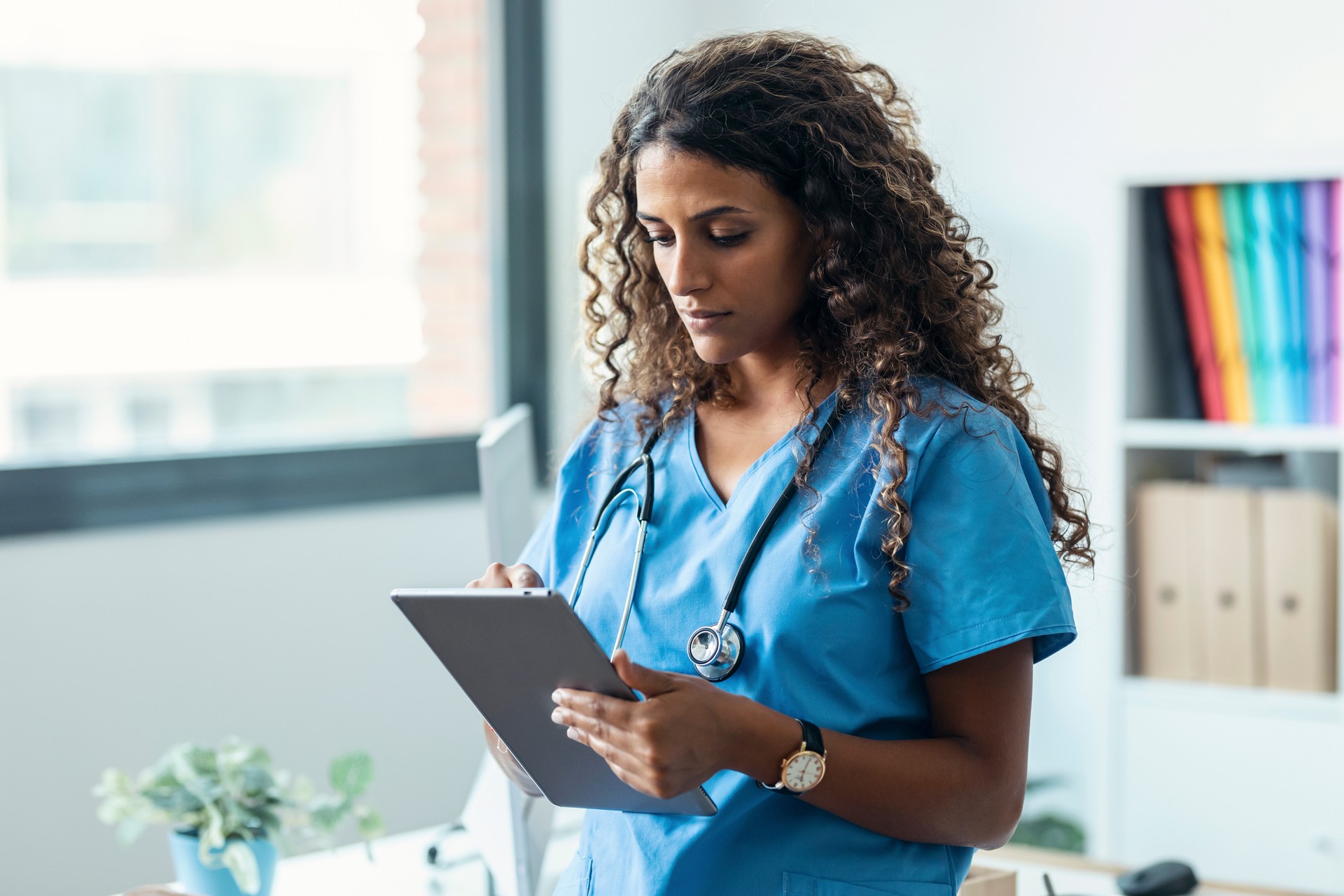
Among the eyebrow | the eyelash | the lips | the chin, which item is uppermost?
the eyebrow

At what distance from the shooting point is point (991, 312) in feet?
3.98

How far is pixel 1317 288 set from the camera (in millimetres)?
2168

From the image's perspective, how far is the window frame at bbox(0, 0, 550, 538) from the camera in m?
2.33

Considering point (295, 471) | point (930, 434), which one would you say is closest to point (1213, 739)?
point (930, 434)

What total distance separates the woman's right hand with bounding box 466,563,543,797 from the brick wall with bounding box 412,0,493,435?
1652mm

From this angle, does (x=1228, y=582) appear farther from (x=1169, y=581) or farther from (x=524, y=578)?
(x=524, y=578)

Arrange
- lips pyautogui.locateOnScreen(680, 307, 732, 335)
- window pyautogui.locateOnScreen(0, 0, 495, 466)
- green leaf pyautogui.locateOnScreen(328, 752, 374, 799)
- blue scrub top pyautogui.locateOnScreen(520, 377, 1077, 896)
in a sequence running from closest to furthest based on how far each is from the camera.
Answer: blue scrub top pyautogui.locateOnScreen(520, 377, 1077, 896), lips pyautogui.locateOnScreen(680, 307, 732, 335), green leaf pyautogui.locateOnScreen(328, 752, 374, 799), window pyautogui.locateOnScreen(0, 0, 495, 466)

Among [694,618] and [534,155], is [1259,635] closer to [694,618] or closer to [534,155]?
[694,618]

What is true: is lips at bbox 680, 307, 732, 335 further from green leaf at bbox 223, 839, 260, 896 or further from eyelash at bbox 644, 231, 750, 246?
green leaf at bbox 223, 839, 260, 896

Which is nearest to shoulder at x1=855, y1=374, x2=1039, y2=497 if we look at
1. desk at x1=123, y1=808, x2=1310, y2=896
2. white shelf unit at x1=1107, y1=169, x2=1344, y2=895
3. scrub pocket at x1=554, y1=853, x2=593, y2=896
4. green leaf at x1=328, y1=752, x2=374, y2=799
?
scrub pocket at x1=554, y1=853, x2=593, y2=896

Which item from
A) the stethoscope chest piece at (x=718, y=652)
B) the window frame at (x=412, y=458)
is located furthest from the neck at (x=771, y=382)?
the window frame at (x=412, y=458)

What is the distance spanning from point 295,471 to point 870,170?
5.90 feet

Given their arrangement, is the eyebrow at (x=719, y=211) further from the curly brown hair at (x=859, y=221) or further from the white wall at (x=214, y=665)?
the white wall at (x=214, y=665)

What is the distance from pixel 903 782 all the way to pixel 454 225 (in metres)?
2.24
